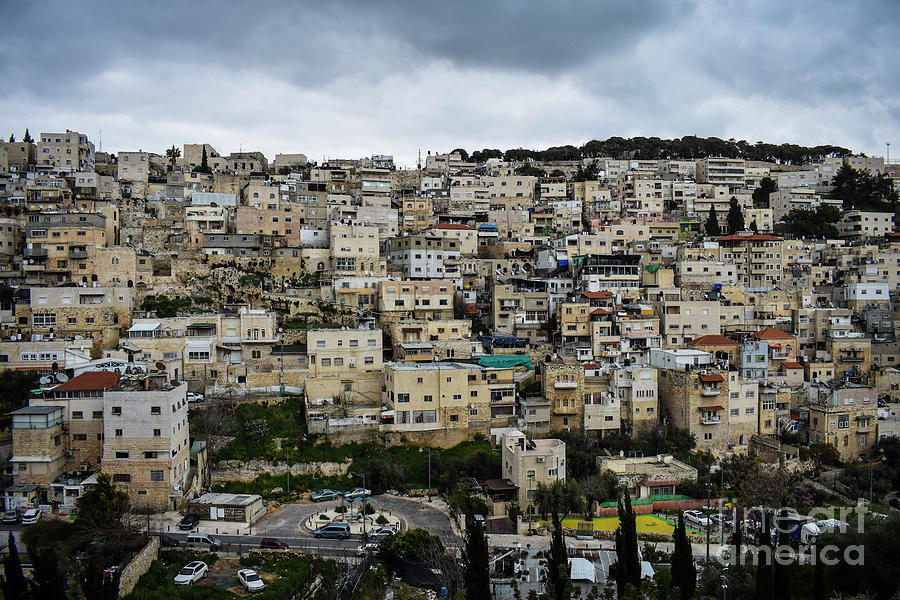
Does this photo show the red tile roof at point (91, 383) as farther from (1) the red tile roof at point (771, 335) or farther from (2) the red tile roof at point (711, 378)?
(1) the red tile roof at point (771, 335)

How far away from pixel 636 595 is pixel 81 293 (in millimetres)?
29770

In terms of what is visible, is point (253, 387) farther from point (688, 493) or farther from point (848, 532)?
point (848, 532)

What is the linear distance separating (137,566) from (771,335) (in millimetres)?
34524

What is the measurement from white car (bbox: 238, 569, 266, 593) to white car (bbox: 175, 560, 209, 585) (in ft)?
3.76

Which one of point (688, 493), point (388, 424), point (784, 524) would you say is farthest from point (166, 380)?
point (784, 524)

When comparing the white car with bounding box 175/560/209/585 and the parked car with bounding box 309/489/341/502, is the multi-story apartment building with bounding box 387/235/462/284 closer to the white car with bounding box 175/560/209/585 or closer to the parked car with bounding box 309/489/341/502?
the parked car with bounding box 309/489/341/502

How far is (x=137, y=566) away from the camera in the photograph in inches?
795

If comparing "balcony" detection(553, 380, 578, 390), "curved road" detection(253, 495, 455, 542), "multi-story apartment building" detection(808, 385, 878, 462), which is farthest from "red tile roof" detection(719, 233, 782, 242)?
"curved road" detection(253, 495, 455, 542)

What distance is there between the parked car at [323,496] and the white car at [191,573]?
6190 millimetres

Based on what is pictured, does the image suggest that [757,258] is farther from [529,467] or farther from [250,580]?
[250,580]

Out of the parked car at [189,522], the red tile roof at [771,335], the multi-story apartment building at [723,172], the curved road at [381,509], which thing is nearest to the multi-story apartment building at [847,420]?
the red tile roof at [771,335]

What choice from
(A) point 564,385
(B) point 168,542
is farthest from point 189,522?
(A) point 564,385

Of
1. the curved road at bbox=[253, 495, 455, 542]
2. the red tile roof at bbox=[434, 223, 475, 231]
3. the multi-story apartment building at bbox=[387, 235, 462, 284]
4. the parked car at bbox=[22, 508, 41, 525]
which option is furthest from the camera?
the red tile roof at bbox=[434, 223, 475, 231]

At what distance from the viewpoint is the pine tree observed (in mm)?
18703
